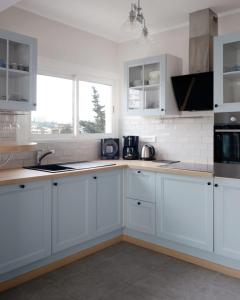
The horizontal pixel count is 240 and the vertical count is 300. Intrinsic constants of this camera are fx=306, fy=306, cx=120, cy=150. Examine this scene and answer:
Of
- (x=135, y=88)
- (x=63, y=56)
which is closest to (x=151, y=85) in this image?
(x=135, y=88)

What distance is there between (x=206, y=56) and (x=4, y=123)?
210 cm

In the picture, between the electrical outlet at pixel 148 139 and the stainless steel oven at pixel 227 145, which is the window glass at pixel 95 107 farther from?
the stainless steel oven at pixel 227 145

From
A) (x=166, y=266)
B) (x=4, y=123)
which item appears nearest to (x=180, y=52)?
(x=4, y=123)

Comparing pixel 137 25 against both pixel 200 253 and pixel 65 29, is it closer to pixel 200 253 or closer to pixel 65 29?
pixel 65 29

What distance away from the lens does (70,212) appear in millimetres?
2795

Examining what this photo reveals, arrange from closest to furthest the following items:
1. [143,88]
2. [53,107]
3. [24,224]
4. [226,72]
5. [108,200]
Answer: [24,224]
[226,72]
[108,200]
[53,107]
[143,88]

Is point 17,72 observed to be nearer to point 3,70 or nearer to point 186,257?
point 3,70

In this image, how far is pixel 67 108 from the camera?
3559 mm

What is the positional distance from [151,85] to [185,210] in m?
1.42

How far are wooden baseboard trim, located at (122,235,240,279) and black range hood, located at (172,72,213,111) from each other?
1468mm

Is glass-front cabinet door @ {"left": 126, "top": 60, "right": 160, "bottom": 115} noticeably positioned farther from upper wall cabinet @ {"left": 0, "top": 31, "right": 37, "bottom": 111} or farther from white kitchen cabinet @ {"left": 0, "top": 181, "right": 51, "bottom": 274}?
white kitchen cabinet @ {"left": 0, "top": 181, "right": 51, "bottom": 274}

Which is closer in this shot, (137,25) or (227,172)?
(137,25)

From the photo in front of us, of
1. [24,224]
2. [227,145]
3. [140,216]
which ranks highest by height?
[227,145]

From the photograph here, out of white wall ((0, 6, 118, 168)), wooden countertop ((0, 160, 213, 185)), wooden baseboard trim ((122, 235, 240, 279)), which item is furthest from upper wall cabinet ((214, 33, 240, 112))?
white wall ((0, 6, 118, 168))
